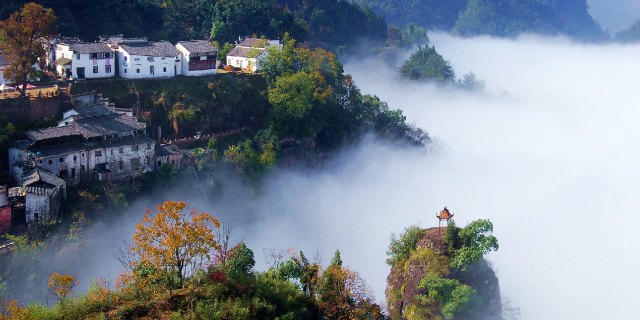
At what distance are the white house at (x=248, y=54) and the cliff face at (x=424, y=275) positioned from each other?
21.7 m

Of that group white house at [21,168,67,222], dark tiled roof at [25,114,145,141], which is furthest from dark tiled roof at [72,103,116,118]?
white house at [21,168,67,222]

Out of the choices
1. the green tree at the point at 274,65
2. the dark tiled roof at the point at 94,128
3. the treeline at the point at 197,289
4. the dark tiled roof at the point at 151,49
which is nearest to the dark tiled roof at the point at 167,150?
the dark tiled roof at the point at 94,128

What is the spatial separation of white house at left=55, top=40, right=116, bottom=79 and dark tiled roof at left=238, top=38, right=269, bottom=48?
458 inches

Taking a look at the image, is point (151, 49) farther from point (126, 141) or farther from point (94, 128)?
point (94, 128)

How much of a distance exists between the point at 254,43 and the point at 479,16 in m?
101

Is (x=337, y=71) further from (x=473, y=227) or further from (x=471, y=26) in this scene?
(x=471, y=26)

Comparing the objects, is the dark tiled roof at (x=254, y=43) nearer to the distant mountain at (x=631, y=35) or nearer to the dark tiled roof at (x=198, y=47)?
the dark tiled roof at (x=198, y=47)

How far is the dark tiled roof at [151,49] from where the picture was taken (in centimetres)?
4141

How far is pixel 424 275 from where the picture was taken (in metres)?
28.4

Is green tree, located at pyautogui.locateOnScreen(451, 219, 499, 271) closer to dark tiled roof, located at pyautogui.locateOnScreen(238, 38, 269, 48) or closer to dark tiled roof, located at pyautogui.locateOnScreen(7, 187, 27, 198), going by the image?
dark tiled roof, located at pyautogui.locateOnScreen(7, 187, 27, 198)

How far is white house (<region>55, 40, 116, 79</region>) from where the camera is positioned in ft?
129

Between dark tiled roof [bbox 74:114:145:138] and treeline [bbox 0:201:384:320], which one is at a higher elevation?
dark tiled roof [bbox 74:114:145:138]

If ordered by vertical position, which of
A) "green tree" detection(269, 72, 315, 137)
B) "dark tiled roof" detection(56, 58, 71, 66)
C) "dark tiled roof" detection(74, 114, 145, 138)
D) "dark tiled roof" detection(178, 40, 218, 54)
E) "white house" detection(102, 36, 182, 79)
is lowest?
"dark tiled roof" detection(74, 114, 145, 138)

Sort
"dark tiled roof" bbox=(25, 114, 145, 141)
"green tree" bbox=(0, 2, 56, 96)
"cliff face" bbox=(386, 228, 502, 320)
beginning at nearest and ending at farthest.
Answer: "cliff face" bbox=(386, 228, 502, 320), "dark tiled roof" bbox=(25, 114, 145, 141), "green tree" bbox=(0, 2, 56, 96)
